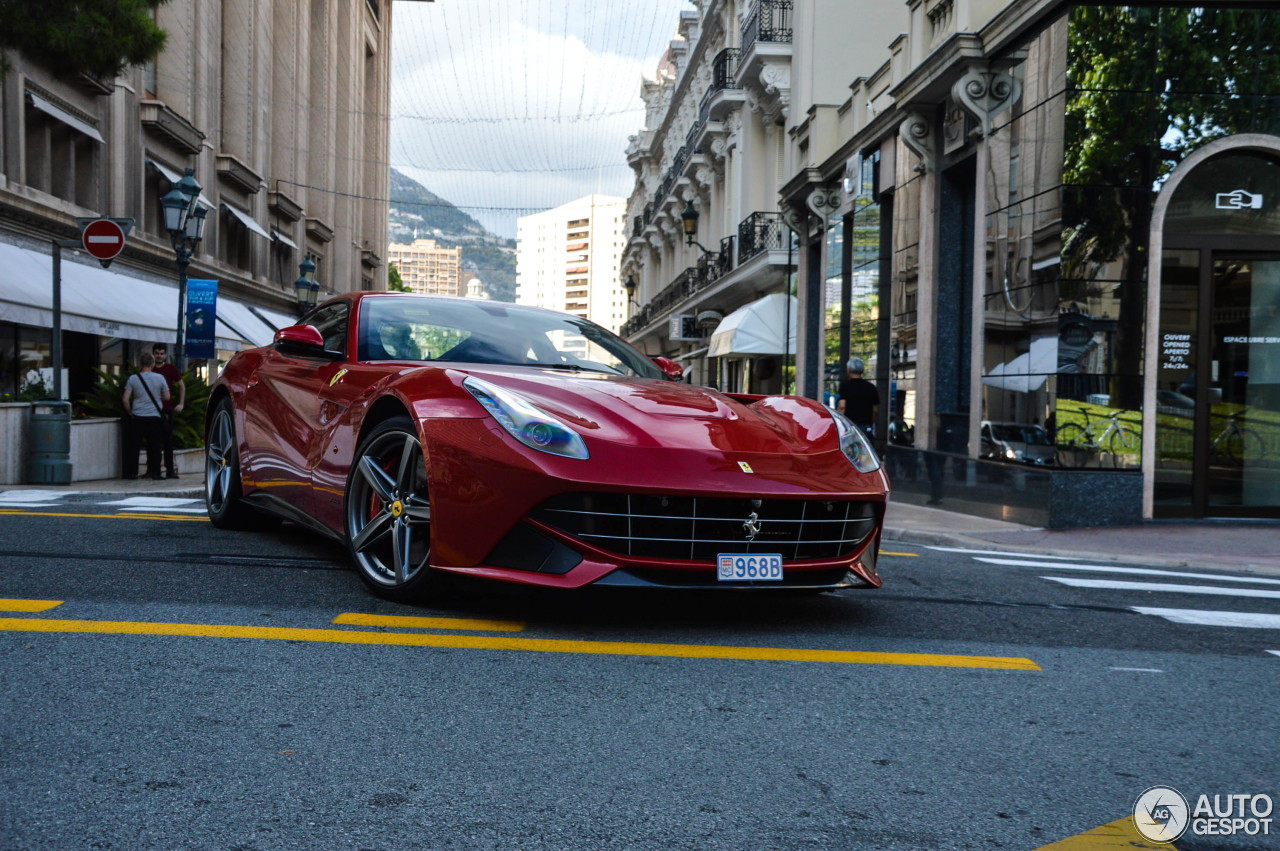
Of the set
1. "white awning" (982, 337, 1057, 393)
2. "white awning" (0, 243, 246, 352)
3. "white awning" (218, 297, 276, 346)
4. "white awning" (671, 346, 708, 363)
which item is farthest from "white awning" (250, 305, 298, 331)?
"white awning" (982, 337, 1057, 393)

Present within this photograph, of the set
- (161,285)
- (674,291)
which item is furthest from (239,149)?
(674,291)

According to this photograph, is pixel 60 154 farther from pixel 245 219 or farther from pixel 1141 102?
pixel 1141 102

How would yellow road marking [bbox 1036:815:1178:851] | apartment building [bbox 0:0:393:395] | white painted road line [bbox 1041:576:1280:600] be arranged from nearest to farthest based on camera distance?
yellow road marking [bbox 1036:815:1178:851]
white painted road line [bbox 1041:576:1280:600]
apartment building [bbox 0:0:393:395]

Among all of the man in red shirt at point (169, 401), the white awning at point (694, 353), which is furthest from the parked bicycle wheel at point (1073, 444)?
the white awning at point (694, 353)

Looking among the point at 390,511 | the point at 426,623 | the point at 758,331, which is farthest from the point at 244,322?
the point at 426,623

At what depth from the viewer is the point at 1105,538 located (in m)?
10.3

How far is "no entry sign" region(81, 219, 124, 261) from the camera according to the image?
13.5m

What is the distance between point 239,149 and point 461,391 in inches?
1243

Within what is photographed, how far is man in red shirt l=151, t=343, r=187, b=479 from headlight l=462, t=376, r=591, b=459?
1047cm

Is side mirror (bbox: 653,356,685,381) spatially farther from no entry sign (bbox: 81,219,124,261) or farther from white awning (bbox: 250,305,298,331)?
white awning (bbox: 250,305,298,331)

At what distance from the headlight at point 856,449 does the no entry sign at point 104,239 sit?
437 inches

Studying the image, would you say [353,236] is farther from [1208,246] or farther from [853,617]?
[853,617]

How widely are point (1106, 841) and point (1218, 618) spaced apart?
3.70m

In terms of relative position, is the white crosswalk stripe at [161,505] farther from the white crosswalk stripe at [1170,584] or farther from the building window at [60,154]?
the building window at [60,154]
